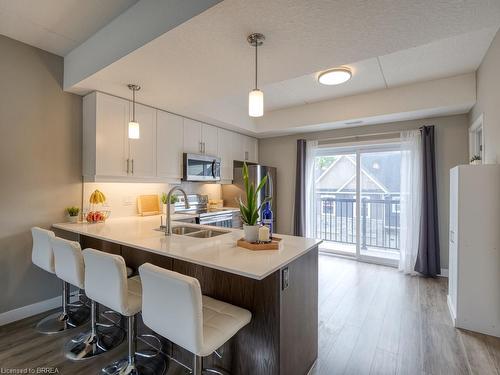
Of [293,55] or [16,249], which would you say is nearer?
[293,55]

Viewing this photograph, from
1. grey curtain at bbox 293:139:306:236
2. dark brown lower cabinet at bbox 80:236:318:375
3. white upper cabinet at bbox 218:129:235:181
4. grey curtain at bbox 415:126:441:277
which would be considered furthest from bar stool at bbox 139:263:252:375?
grey curtain at bbox 293:139:306:236

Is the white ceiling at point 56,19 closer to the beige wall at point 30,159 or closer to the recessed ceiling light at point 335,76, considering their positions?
the beige wall at point 30,159

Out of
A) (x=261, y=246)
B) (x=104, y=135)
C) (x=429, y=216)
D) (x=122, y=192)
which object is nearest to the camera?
(x=261, y=246)

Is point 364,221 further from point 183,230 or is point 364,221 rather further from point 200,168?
point 183,230

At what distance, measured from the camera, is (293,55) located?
6.44 ft

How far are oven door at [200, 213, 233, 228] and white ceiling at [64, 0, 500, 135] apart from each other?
1624 mm

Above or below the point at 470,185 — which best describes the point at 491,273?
below

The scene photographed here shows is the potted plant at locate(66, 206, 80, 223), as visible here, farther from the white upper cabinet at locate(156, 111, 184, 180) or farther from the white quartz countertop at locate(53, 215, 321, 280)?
the white upper cabinet at locate(156, 111, 184, 180)

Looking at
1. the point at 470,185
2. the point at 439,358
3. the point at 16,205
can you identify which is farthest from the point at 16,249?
the point at 470,185

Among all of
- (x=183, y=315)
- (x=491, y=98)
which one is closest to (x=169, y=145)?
(x=183, y=315)

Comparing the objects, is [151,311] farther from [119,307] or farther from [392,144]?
[392,144]

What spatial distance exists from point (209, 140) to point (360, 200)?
285cm

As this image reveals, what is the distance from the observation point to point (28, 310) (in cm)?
256

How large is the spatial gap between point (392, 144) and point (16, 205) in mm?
5014
